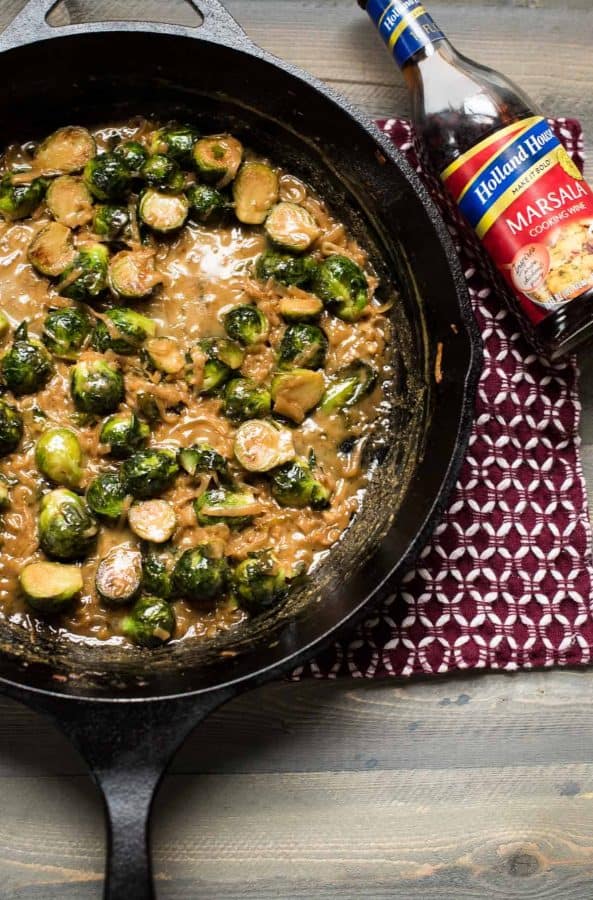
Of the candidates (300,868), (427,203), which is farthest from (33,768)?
(427,203)

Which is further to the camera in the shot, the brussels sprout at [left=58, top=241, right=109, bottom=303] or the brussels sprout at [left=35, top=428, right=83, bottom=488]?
the brussels sprout at [left=58, top=241, right=109, bottom=303]

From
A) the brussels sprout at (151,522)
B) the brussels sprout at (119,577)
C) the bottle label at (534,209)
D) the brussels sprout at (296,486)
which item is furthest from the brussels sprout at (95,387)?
the bottle label at (534,209)

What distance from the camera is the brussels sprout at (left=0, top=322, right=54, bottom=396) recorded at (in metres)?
2.90

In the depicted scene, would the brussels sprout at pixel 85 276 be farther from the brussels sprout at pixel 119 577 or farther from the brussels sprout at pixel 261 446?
the brussels sprout at pixel 119 577

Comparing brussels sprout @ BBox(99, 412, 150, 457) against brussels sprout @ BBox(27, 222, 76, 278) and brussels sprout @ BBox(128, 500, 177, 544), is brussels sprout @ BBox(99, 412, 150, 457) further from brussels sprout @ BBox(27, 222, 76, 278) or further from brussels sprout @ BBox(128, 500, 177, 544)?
brussels sprout @ BBox(27, 222, 76, 278)

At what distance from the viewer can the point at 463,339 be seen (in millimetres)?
2803

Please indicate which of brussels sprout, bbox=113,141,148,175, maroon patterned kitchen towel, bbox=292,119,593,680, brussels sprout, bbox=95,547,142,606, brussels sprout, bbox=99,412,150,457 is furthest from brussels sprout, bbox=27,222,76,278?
maroon patterned kitchen towel, bbox=292,119,593,680

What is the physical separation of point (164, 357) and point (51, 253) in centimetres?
58

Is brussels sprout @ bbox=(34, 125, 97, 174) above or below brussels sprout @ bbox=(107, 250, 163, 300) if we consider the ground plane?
above

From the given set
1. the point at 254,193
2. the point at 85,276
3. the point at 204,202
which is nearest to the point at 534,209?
the point at 254,193

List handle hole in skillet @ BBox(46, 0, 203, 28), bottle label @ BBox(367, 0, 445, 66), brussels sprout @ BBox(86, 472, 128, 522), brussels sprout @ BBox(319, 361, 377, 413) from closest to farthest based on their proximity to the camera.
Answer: brussels sprout @ BBox(86, 472, 128, 522) < bottle label @ BBox(367, 0, 445, 66) < brussels sprout @ BBox(319, 361, 377, 413) < handle hole in skillet @ BBox(46, 0, 203, 28)

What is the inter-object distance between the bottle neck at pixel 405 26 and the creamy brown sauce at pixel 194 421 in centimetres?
72

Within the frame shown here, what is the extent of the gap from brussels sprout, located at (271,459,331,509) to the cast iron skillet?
0.22 m

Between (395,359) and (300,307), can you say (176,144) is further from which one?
(395,359)
